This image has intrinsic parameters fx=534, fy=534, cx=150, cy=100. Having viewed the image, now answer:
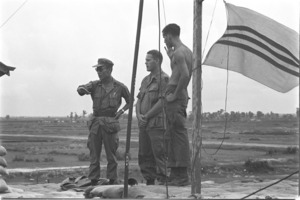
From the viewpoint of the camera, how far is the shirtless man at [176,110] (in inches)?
290

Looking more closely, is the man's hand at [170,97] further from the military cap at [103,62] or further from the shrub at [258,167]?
the shrub at [258,167]

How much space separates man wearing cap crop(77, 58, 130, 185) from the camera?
7941mm

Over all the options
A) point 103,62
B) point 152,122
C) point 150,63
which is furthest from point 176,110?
point 103,62

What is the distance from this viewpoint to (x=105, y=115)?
8.03m

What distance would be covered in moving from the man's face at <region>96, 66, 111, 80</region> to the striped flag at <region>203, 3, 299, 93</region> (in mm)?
2102

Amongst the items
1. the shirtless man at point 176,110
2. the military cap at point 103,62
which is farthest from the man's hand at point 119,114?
the shirtless man at point 176,110

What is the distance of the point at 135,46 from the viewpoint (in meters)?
6.00

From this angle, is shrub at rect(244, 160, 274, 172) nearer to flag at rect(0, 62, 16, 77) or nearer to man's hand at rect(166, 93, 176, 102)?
man's hand at rect(166, 93, 176, 102)

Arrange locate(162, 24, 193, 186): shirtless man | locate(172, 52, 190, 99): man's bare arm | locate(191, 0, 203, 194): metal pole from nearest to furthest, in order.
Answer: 1. locate(191, 0, 203, 194): metal pole
2. locate(172, 52, 190, 99): man's bare arm
3. locate(162, 24, 193, 186): shirtless man

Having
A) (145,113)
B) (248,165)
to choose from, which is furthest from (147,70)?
(248,165)

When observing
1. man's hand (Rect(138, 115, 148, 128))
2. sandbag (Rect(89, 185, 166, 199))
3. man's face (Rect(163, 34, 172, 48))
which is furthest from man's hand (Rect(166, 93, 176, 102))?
sandbag (Rect(89, 185, 166, 199))

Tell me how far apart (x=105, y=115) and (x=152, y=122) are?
0.82m

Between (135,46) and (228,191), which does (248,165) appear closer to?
(228,191)

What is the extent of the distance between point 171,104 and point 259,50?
5.26 feet
